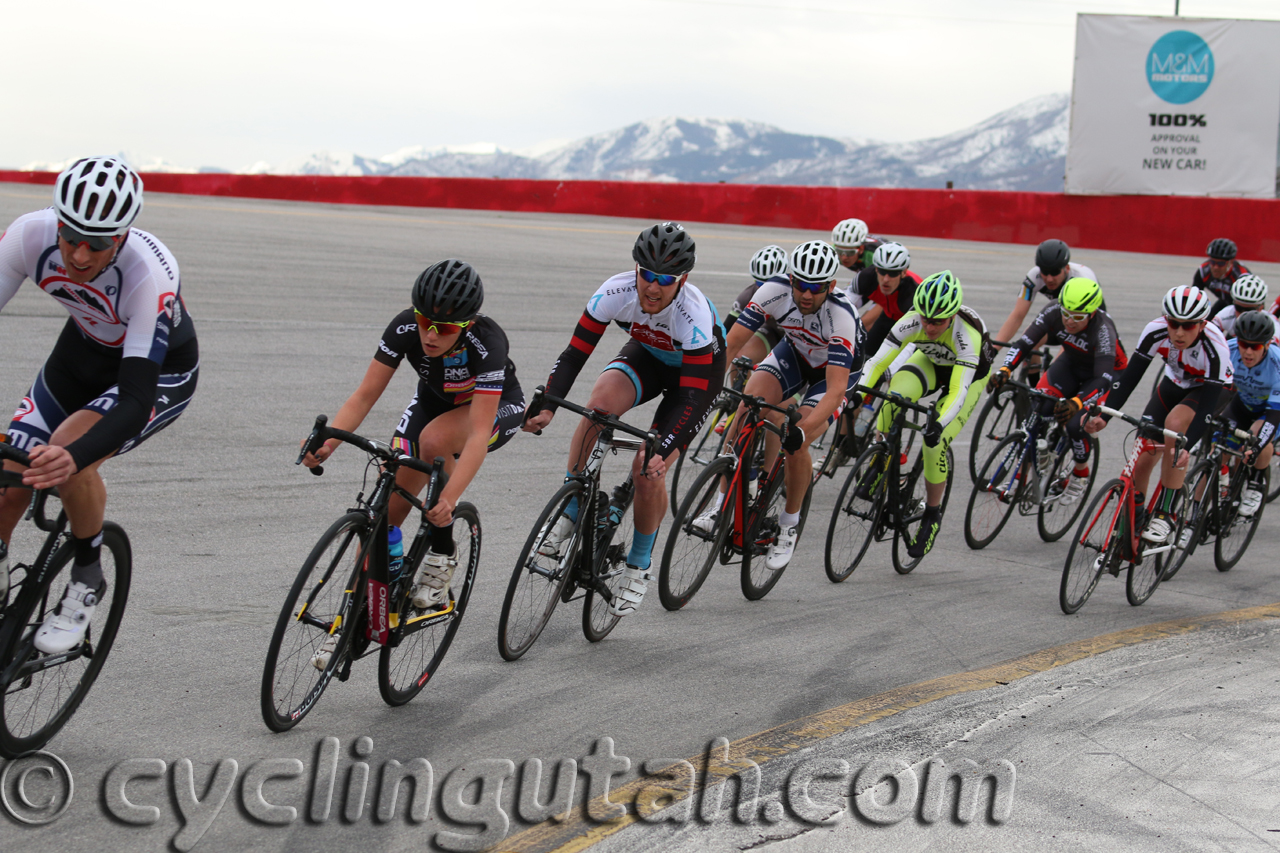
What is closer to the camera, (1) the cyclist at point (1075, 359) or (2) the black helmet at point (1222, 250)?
(1) the cyclist at point (1075, 359)

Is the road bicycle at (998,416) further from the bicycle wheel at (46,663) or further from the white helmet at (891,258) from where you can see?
the bicycle wheel at (46,663)

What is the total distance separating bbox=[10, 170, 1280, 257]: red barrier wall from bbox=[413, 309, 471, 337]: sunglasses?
2027cm

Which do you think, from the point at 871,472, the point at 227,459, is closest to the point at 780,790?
the point at 871,472

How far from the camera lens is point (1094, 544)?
267 inches

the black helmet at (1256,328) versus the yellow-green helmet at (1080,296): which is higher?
the yellow-green helmet at (1080,296)

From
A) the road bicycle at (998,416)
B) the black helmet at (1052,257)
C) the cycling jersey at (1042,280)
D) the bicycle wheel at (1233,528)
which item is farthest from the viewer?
the road bicycle at (998,416)

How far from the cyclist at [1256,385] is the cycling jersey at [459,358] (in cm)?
562

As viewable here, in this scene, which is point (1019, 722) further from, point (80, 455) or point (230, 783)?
point (80, 455)

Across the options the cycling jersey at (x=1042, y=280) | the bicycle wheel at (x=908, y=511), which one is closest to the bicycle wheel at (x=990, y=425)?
the cycling jersey at (x=1042, y=280)

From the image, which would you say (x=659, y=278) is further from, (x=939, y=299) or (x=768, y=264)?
(x=768, y=264)

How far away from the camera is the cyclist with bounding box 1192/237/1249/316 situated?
11.6 m

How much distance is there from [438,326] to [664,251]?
4.21 feet

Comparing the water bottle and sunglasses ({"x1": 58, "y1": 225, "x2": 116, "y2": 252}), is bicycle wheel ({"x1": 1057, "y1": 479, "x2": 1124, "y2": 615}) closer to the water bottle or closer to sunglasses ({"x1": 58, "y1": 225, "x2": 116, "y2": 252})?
the water bottle

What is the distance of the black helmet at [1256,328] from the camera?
299 inches
